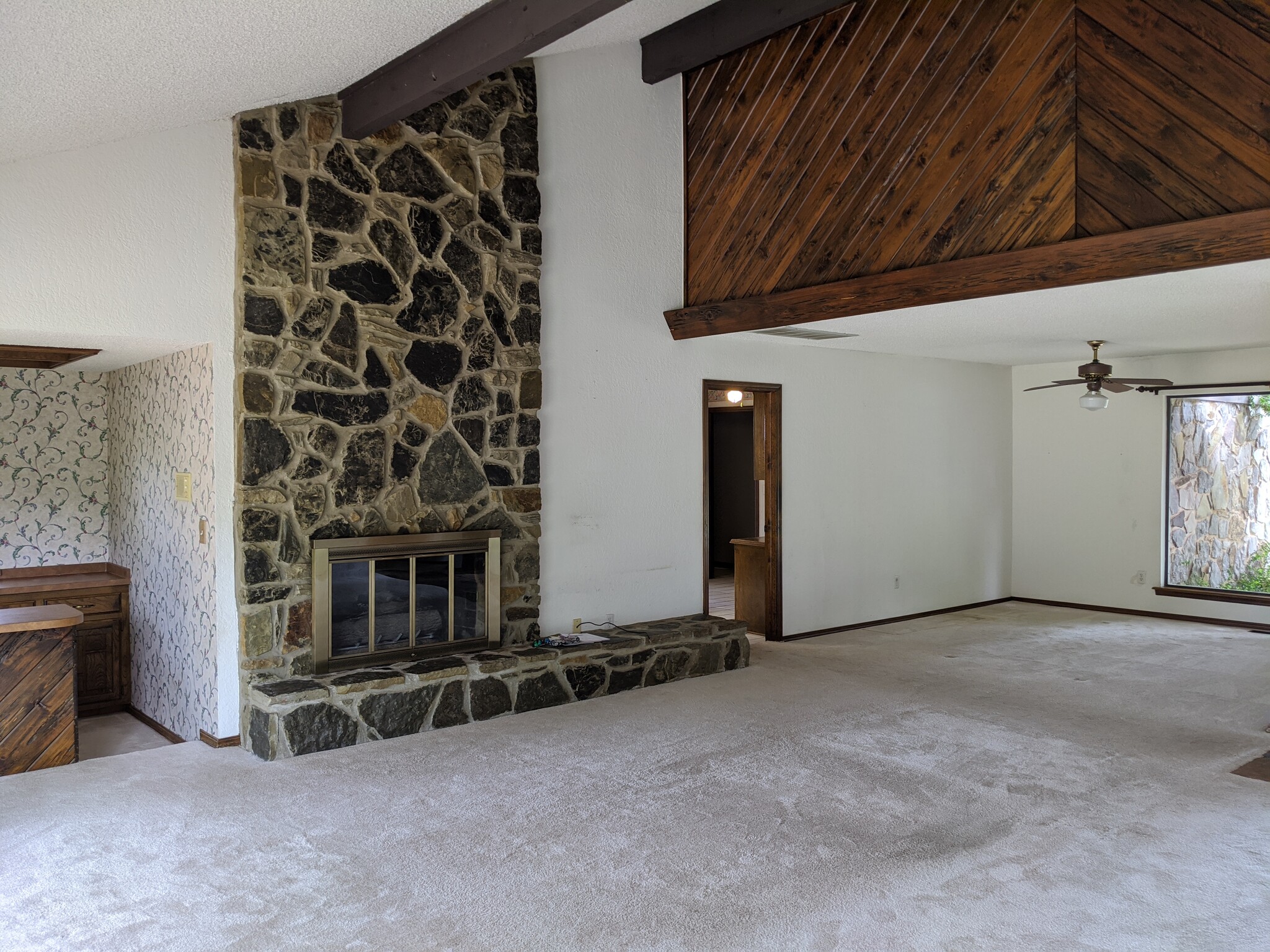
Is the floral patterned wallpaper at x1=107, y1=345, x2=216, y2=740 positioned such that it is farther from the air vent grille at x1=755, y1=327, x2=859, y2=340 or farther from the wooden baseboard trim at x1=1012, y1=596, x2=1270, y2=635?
the wooden baseboard trim at x1=1012, y1=596, x2=1270, y2=635

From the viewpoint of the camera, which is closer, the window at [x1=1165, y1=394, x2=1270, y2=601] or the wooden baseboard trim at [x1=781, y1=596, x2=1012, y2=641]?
the wooden baseboard trim at [x1=781, y1=596, x2=1012, y2=641]

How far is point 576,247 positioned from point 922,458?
13.0 feet

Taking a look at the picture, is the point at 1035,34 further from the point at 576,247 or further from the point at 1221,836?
the point at 1221,836

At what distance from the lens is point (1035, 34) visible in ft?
15.3

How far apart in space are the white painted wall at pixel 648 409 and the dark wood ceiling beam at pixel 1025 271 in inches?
27.1

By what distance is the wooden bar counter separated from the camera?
436 cm

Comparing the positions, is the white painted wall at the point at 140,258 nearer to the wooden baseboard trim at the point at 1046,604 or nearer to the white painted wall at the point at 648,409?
the white painted wall at the point at 648,409

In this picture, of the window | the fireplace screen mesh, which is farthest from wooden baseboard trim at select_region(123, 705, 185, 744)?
the window

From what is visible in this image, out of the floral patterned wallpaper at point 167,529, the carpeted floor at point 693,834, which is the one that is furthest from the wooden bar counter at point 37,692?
the floral patterned wallpaper at point 167,529

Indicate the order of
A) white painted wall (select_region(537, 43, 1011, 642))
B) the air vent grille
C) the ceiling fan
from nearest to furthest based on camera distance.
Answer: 1. white painted wall (select_region(537, 43, 1011, 642))
2. the air vent grille
3. the ceiling fan

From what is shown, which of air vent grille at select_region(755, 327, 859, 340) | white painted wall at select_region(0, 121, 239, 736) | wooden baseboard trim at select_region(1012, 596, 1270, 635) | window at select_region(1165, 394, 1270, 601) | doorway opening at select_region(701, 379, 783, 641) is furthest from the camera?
window at select_region(1165, 394, 1270, 601)

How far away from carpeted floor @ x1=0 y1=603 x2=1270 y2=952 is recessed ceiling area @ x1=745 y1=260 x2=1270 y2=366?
2.29 metres

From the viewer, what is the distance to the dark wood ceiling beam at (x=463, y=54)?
12.0ft

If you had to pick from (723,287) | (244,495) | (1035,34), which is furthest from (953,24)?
(244,495)
